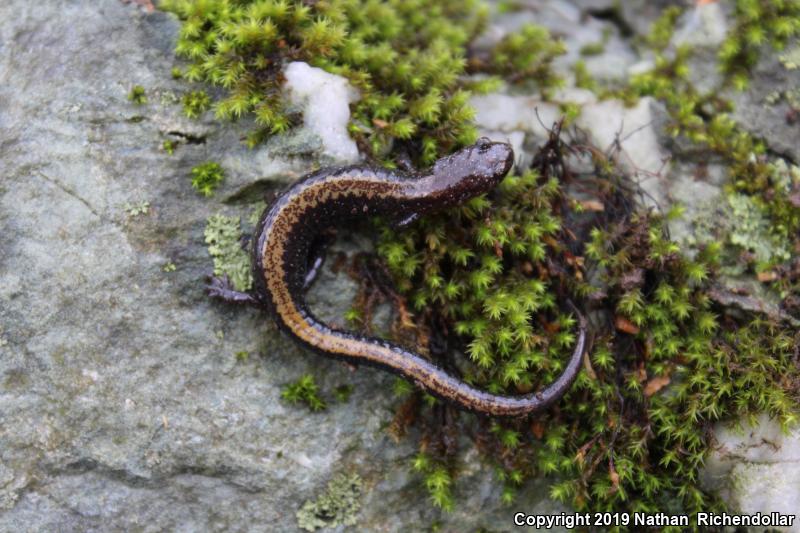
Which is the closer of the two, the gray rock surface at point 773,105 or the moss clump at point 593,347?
the moss clump at point 593,347

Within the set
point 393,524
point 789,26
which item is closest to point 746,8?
point 789,26

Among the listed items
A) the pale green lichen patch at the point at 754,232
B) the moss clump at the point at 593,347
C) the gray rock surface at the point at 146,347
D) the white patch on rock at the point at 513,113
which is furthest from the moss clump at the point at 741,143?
the gray rock surface at the point at 146,347

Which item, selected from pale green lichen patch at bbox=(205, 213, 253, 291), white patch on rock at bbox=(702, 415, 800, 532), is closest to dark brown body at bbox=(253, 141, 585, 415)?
pale green lichen patch at bbox=(205, 213, 253, 291)

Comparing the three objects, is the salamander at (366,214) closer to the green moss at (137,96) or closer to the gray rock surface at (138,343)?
the gray rock surface at (138,343)

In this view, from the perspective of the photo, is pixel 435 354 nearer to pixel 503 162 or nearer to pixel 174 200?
pixel 503 162

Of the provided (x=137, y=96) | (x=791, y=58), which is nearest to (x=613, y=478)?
(x=791, y=58)

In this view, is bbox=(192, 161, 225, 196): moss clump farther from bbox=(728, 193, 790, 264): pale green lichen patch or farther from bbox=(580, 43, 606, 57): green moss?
bbox=(728, 193, 790, 264): pale green lichen patch
